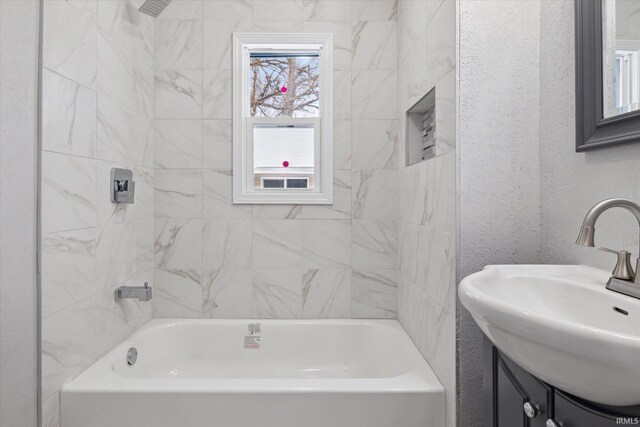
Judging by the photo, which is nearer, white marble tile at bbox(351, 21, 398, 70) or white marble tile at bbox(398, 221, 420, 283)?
white marble tile at bbox(398, 221, 420, 283)

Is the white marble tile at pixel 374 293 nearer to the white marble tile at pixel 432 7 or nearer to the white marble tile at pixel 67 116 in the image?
the white marble tile at pixel 432 7

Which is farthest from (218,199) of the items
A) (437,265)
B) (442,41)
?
(442,41)

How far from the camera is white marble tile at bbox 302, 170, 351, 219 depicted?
226cm

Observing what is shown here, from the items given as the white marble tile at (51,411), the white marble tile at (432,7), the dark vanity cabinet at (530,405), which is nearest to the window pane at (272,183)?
the white marble tile at (432,7)

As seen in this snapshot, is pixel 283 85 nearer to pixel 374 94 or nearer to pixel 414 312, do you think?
pixel 374 94

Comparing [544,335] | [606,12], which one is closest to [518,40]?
[606,12]

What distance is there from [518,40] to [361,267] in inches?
56.4

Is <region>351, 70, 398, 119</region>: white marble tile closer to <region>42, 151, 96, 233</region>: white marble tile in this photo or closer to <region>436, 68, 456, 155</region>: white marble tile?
<region>436, 68, 456, 155</region>: white marble tile

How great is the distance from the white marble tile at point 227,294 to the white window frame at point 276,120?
1.54ft

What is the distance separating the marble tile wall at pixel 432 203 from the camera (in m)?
1.32

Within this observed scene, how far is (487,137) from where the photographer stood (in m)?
1.27

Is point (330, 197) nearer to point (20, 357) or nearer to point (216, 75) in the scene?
point (216, 75)

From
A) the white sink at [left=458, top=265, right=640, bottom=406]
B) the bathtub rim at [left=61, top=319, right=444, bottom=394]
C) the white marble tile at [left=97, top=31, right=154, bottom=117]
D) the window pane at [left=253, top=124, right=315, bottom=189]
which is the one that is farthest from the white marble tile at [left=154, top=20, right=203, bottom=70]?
the white sink at [left=458, top=265, right=640, bottom=406]

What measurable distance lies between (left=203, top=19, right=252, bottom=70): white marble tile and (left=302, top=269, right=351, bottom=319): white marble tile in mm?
1398
